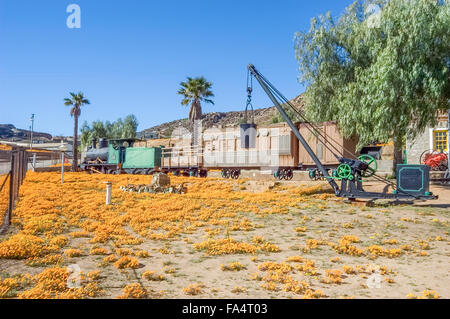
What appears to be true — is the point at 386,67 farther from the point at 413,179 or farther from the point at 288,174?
the point at 288,174

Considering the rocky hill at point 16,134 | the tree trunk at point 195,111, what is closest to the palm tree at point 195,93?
the tree trunk at point 195,111

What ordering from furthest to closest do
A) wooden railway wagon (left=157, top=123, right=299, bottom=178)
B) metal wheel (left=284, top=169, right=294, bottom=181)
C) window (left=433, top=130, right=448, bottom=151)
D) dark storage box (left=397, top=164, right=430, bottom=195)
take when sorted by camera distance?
window (left=433, top=130, right=448, bottom=151) < metal wheel (left=284, top=169, right=294, bottom=181) < wooden railway wagon (left=157, top=123, right=299, bottom=178) < dark storage box (left=397, top=164, right=430, bottom=195)

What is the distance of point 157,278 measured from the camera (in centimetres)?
591

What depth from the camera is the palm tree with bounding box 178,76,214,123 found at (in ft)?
139

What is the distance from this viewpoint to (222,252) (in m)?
7.74

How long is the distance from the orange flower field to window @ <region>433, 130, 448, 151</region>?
61.2ft

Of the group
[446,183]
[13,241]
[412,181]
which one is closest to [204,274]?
[13,241]

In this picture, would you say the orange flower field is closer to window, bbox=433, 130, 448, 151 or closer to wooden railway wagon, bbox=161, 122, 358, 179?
wooden railway wagon, bbox=161, 122, 358, 179

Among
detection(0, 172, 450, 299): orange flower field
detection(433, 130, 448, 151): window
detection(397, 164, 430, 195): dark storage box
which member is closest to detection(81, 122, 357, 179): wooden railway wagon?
detection(397, 164, 430, 195): dark storage box

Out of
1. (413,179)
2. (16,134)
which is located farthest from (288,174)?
(16,134)

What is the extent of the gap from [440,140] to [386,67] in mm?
16557

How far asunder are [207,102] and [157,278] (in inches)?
1508

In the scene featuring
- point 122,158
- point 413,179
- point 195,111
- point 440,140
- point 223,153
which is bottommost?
point 413,179
